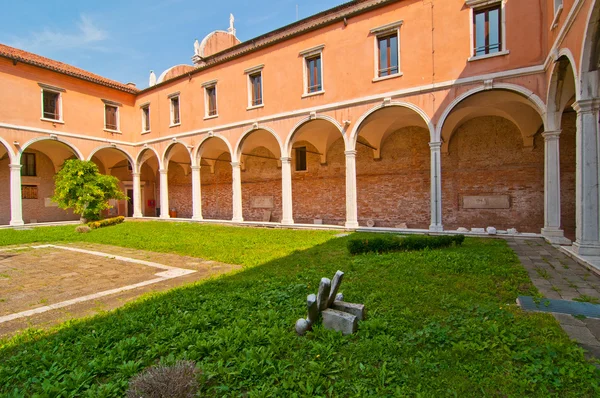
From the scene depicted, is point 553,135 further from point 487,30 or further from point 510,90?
point 487,30

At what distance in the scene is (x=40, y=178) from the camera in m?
20.2

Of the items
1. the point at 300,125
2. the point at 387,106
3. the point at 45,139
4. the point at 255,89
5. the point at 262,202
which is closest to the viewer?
the point at 387,106

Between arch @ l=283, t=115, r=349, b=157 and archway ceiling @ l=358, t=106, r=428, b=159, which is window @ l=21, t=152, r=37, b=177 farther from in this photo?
archway ceiling @ l=358, t=106, r=428, b=159

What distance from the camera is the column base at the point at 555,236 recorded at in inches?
337

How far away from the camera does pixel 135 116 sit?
69.9 feet

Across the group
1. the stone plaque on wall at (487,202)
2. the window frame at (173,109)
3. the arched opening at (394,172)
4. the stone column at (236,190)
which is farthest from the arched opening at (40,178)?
the stone plaque on wall at (487,202)

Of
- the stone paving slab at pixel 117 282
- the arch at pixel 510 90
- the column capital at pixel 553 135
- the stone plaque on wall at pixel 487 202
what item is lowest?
the stone paving slab at pixel 117 282

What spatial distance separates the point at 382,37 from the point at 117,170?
2127 cm

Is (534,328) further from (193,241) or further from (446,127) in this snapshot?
(446,127)

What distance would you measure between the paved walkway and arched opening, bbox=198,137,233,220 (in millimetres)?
16734

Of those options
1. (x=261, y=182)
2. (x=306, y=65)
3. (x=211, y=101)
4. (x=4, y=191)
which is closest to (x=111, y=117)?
(x=4, y=191)

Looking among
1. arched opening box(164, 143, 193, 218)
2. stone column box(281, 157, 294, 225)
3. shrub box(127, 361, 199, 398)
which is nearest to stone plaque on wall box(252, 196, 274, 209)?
stone column box(281, 157, 294, 225)

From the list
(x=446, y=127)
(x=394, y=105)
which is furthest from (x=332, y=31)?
(x=446, y=127)

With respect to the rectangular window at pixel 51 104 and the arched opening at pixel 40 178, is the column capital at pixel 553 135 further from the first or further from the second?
the arched opening at pixel 40 178
